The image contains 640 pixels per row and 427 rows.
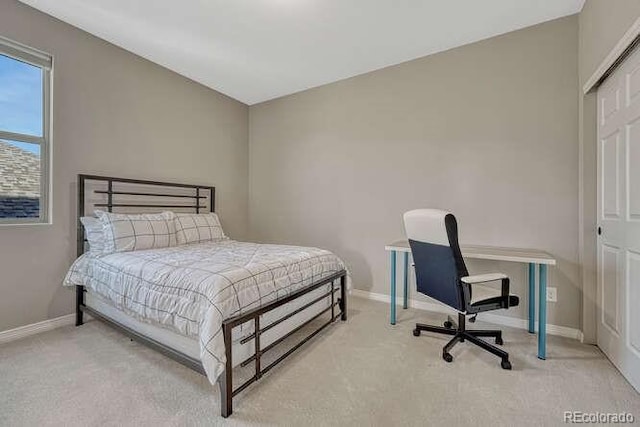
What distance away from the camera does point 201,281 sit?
1.65 metres

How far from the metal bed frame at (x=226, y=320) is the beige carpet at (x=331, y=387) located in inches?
4.1

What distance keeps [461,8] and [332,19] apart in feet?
3.55

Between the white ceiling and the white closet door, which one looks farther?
the white ceiling

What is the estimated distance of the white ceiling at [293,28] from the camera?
91.7 inches

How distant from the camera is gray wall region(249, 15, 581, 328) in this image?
2.46m

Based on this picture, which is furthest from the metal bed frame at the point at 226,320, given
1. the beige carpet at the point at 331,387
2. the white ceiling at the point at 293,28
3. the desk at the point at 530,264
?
the white ceiling at the point at 293,28

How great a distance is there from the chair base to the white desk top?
53 centimetres

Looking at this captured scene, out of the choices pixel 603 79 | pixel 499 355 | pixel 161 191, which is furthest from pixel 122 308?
pixel 603 79

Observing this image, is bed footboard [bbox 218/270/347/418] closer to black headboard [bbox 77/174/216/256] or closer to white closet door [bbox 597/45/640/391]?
white closet door [bbox 597/45/640/391]

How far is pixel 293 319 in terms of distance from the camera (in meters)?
2.16

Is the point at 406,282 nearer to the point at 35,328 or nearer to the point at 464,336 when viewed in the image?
the point at 464,336

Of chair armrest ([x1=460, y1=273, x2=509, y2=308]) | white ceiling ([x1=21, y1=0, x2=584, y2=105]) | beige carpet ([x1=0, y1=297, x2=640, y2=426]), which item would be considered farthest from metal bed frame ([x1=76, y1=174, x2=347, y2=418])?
white ceiling ([x1=21, y1=0, x2=584, y2=105])

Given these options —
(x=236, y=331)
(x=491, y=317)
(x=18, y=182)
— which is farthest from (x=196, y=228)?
(x=491, y=317)

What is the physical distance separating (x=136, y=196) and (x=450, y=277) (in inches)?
129
